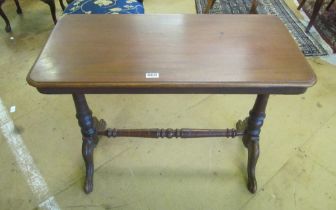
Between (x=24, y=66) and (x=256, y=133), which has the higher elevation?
(x=256, y=133)

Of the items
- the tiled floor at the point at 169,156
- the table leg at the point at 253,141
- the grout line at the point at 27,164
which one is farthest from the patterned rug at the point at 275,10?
the grout line at the point at 27,164

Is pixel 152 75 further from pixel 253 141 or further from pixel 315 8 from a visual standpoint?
pixel 315 8

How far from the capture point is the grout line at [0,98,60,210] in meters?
1.29

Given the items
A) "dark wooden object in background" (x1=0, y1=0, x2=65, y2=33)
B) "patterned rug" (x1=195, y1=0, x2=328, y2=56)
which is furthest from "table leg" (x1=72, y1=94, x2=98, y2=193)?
"patterned rug" (x1=195, y1=0, x2=328, y2=56)

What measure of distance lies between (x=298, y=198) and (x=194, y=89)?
0.86m

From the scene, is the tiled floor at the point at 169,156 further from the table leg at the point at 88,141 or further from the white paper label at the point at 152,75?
the white paper label at the point at 152,75

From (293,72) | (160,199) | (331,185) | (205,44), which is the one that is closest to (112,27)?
(205,44)

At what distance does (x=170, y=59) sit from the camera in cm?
95

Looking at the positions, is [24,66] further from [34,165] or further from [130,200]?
[130,200]

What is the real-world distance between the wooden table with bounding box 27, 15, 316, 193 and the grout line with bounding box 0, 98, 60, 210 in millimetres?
372

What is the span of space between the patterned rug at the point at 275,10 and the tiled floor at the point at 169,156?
517 mm

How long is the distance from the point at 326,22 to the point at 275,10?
497 mm

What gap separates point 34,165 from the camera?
4.70 ft

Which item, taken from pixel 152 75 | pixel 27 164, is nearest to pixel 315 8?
pixel 152 75
